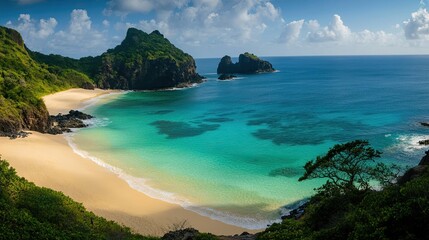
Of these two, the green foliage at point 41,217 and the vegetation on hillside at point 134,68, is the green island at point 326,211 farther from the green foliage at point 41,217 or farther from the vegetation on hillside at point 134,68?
the vegetation on hillside at point 134,68

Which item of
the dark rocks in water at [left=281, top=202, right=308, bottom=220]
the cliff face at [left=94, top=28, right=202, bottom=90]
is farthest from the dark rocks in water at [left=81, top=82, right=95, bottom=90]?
the dark rocks in water at [left=281, top=202, right=308, bottom=220]

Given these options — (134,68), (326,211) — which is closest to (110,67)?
(134,68)

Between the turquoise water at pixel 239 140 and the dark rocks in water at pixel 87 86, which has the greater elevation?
the dark rocks in water at pixel 87 86

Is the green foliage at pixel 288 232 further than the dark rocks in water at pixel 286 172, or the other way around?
the dark rocks in water at pixel 286 172

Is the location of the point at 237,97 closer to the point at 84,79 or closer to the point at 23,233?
the point at 84,79

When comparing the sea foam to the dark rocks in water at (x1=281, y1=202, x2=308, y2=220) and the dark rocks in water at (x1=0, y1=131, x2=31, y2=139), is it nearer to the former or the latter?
the dark rocks in water at (x1=281, y1=202, x2=308, y2=220)

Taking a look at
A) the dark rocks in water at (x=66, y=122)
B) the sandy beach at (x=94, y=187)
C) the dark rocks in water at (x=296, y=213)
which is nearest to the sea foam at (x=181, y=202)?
the sandy beach at (x=94, y=187)

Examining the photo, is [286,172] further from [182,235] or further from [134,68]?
[134,68]
